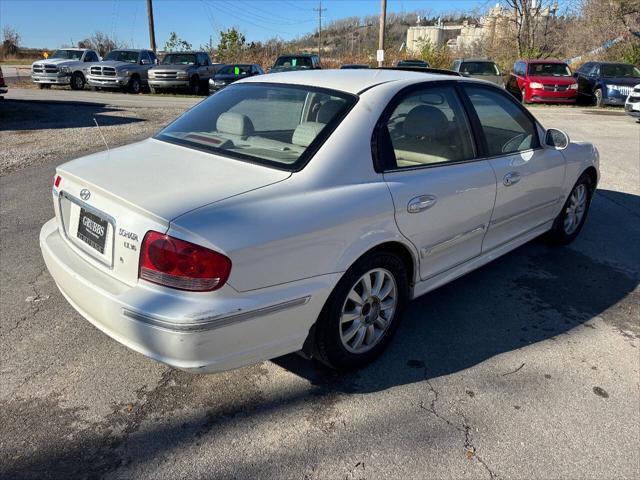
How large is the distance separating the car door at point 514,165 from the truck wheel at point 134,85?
20697 mm

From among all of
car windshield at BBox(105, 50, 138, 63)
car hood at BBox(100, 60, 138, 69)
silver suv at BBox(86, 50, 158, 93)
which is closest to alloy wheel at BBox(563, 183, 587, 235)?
silver suv at BBox(86, 50, 158, 93)

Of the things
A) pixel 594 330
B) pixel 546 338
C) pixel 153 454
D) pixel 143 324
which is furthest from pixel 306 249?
pixel 594 330

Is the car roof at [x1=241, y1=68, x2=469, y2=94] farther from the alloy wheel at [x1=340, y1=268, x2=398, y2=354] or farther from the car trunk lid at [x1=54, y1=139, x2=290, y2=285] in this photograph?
the alloy wheel at [x1=340, y1=268, x2=398, y2=354]

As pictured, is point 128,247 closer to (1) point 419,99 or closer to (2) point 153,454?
(2) point 153,454

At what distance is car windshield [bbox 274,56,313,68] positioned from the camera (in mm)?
20752

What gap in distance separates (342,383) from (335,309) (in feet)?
1.64

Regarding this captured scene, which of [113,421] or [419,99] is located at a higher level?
[419,99]

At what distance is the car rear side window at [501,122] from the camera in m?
3.72

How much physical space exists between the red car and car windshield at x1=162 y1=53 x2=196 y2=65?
13.4 meters

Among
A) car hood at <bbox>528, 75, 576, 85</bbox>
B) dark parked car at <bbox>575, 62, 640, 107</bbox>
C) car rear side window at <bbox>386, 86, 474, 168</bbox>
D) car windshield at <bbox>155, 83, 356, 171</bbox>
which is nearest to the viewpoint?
car windshield at <bbox>155, 83, 356, 171</bbox>

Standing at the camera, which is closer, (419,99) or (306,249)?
(306,249)

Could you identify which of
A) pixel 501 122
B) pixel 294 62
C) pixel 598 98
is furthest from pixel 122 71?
pixel 501 122

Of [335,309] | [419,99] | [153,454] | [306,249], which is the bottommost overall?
[153,454]

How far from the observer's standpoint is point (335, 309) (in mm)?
2666
